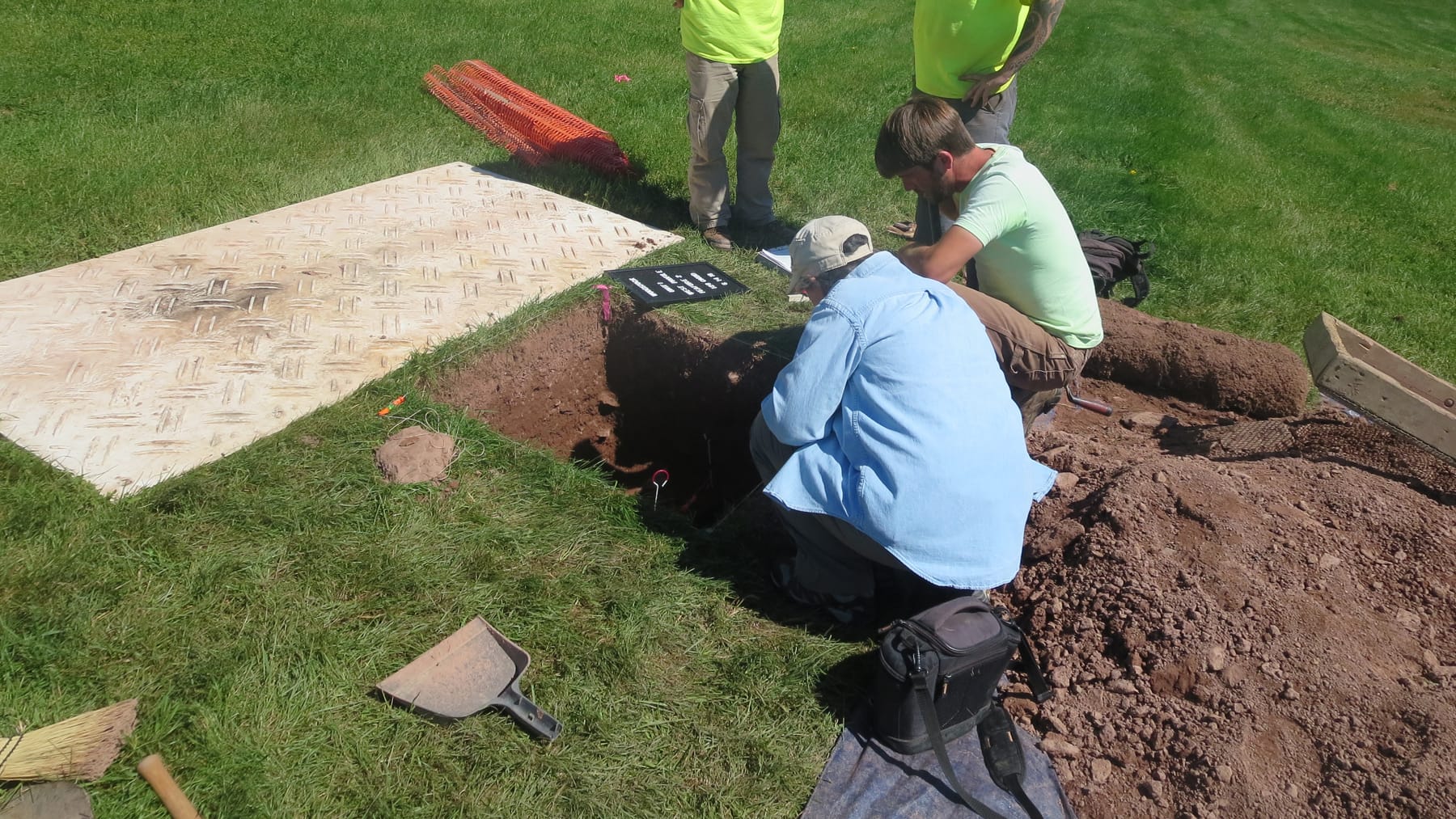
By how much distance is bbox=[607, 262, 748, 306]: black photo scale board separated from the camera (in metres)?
5.14

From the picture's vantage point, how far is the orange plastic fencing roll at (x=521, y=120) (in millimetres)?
6934

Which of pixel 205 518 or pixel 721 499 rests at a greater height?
pixel 205 518

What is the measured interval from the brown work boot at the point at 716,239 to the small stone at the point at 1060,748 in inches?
144

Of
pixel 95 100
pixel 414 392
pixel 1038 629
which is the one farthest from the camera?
pixel 95 100

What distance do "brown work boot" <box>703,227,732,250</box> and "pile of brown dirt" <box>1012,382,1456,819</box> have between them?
2.69 metres

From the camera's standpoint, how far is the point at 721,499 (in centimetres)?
515

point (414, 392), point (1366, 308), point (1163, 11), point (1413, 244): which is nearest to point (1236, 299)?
point (1366, 308)

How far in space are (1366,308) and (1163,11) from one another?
12.4 metres

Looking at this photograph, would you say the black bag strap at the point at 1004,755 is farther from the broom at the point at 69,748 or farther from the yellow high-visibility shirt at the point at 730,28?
the yellow high-visibility shirt at the point at 730,28

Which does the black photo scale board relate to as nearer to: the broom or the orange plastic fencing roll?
the orange plastic fencing roll

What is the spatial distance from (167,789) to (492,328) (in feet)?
8.60

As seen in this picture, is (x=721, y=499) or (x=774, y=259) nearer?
(x=721, y=499)

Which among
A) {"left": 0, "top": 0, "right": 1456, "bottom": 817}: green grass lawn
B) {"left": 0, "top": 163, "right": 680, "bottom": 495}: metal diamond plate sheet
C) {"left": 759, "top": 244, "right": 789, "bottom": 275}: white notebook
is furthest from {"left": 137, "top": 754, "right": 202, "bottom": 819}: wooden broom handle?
{"left": 759, "top": 244, "right": 789, "bottom": 275}: white notebook

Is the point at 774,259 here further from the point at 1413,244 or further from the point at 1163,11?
the point at 1163,11
